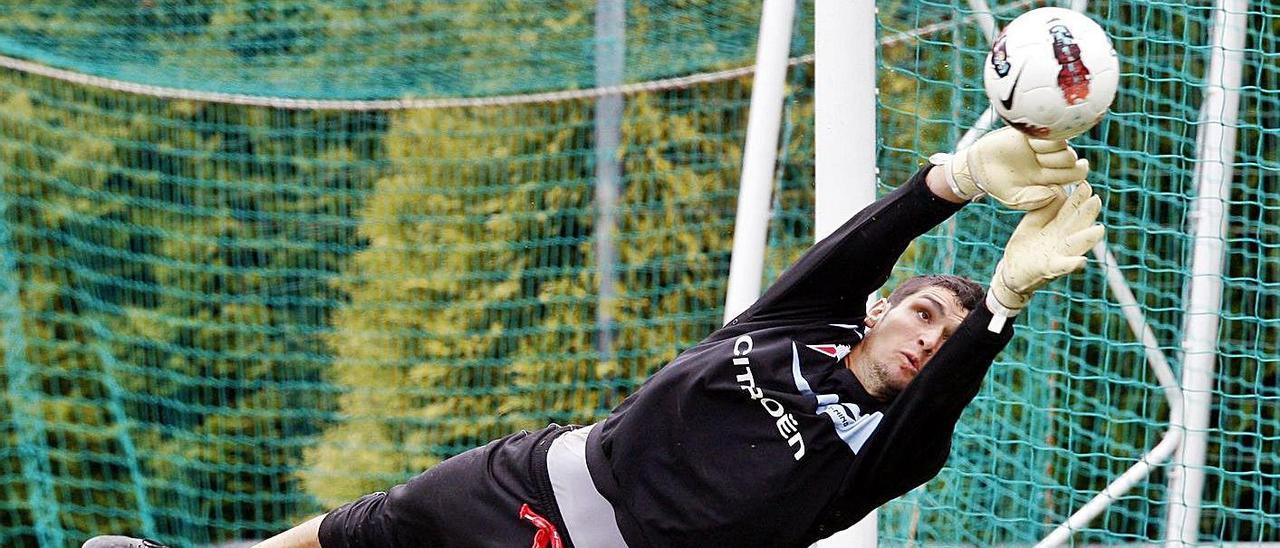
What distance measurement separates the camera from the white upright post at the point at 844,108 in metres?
3.10

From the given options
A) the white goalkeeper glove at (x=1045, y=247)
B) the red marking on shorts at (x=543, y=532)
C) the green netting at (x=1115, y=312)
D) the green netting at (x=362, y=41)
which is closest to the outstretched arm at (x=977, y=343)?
the white goalkeeper glove at (x=1045, y=247)

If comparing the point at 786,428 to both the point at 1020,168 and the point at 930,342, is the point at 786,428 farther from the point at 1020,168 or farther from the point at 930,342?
the point at 1020,168

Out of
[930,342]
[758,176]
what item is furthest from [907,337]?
[758,176]

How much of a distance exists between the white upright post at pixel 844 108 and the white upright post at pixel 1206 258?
1.03 metres

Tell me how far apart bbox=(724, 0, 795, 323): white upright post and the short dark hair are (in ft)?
3.70

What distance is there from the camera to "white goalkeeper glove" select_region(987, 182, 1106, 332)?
2.22 metres

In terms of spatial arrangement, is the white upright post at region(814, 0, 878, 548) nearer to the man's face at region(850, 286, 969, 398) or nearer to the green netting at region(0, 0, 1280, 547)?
the man's face at region(850, 286, 969, 398)

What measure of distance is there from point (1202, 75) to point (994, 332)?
3.02 metres

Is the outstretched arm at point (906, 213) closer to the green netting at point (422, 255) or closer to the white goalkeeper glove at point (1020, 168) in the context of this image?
the white goalkeeper glove at point (1020, 168)

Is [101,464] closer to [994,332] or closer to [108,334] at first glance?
[108,334]

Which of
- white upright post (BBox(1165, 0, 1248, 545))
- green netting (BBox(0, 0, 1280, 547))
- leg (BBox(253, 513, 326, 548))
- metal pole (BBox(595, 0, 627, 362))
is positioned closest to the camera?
A: leg (BBox(253, 513, 326, 548))

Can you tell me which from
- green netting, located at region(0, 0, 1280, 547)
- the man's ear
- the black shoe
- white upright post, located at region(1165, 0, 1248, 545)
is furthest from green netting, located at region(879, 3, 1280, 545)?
the black shoe

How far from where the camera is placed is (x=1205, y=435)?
3.87 m

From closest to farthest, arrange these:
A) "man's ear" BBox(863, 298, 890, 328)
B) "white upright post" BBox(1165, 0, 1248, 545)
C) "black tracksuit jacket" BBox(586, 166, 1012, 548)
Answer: "black tracksuit jacket" BBox(586, 166, 1012, 548), "man's ear" BBox(863, 298, 890, 328), "white upright post" BBox(1165, 0, 1248, 545)
